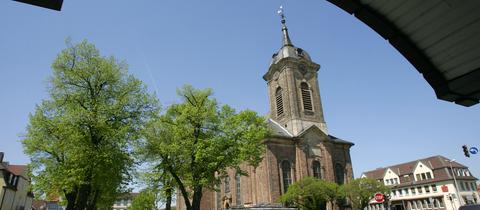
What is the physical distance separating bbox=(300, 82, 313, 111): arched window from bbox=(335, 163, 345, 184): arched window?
833 cm

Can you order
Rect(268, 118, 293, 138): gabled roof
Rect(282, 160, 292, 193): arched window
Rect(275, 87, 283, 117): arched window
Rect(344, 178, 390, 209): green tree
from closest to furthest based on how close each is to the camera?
Rect(344, 178, 390, 209): green tree < Rect(282, 160, 292, 193): arched window < Rect(268, 118, 293, 138): gabled roof < Rect(275, 87, 283, 117): arched window

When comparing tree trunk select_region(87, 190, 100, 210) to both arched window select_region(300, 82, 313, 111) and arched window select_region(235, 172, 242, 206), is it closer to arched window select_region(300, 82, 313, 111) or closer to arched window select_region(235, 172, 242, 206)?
arched window select_region(235, 172, 242, 206)

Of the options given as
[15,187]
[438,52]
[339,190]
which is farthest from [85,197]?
[15,187]

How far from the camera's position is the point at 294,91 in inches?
1736

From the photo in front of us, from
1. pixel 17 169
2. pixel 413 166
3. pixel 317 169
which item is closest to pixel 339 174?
pixel 317 169

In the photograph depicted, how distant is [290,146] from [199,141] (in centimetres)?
1942

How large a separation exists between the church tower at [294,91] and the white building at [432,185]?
2200cm

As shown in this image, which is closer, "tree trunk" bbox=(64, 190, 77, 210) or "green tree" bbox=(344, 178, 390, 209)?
"tree trunk" bbox=(64, 190, 77, 210)

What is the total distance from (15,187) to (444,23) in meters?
50.1

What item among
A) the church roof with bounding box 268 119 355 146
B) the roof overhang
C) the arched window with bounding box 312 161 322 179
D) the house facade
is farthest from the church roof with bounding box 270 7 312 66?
the roof overhang

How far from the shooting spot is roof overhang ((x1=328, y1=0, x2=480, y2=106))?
154 inches

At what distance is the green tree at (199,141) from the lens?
22156 mm

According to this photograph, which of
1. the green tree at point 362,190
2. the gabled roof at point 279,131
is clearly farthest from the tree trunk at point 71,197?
the green tree at point 362,190

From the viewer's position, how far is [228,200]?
42.3 metres
